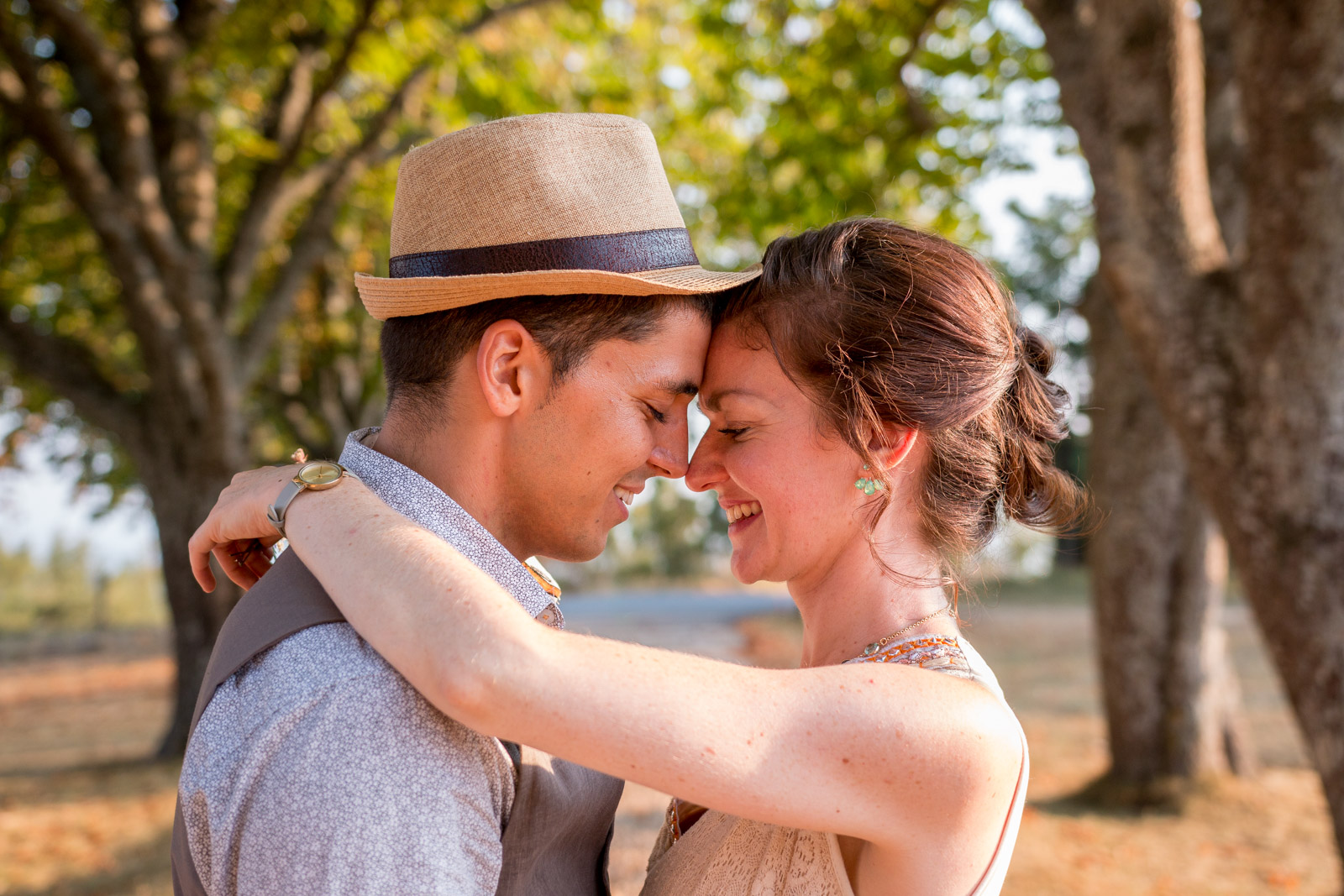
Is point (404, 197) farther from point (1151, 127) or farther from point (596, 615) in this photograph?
point (596, 615)

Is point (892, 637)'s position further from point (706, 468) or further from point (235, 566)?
point (235, 566)

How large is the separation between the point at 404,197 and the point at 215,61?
22.6 feet

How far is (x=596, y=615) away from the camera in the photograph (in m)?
19.7

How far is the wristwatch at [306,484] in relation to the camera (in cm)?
176

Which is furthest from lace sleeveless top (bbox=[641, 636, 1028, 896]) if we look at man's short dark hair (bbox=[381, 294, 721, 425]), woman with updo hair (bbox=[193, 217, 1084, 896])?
man's short dark hair (bbox=[381, 294, 721, 425])

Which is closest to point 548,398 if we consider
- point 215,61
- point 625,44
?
point 215,61

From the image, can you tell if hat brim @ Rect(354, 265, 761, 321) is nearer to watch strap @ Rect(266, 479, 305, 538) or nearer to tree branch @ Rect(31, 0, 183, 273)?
watch strap @ Rect(266, 479, 305, 538)

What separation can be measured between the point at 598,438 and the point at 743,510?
0.49 metres

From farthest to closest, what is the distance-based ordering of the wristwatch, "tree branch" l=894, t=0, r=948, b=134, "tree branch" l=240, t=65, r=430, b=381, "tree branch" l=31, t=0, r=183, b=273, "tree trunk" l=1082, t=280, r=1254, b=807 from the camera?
"tree branch" l=240, t=65, r=430, b=381 → "tree branch" l=894, t=0, r=948, b=134 → "tree trunk" l=1082, t=280, r=1254, b=807 → "tree branch" l=31, t=0, r=183, b=273 → the wristwatch

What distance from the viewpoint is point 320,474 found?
5.82 ft

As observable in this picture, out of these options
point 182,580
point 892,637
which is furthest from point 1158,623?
point 182,580

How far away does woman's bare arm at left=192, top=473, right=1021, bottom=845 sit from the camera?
4.61 ft

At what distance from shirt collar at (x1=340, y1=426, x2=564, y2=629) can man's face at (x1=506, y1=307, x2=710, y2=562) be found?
0.15 m

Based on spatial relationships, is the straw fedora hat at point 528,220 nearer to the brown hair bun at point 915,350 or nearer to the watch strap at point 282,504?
the brown hair bun at point 915,350
